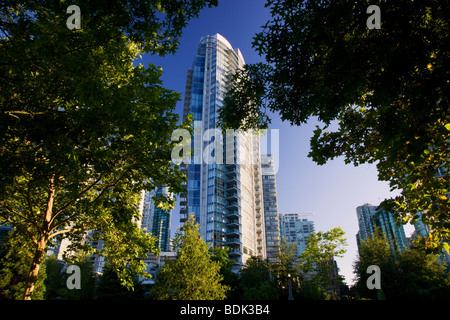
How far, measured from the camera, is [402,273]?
29.5m

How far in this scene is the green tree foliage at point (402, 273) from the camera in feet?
Answer: 82.7

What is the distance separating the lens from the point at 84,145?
6176mm

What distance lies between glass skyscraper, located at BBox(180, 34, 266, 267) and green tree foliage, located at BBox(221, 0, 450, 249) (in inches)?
2103

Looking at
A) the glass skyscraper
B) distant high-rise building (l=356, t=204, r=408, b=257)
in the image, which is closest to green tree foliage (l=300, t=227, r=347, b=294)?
the glass skyscraper

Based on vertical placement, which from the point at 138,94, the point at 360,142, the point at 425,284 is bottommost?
the point at 425,284

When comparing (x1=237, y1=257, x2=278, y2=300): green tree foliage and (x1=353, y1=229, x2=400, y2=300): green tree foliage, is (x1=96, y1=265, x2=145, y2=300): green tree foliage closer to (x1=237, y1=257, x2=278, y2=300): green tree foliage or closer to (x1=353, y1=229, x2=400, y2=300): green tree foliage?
(x1=237, y1=257, x2=278, y2=300): green tree foliage

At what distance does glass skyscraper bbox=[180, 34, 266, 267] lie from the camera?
6700 centimetres

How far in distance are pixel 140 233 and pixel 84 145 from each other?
4913 millimetres

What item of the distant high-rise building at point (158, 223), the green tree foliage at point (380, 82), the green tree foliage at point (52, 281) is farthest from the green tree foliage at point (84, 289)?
the distant high-rise building at point (158, 223)

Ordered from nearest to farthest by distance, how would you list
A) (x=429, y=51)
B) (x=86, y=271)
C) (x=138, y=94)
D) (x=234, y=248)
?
(x=429, y=51), (x=138, y=94), (x=86, y=271), (x=234, y=248)

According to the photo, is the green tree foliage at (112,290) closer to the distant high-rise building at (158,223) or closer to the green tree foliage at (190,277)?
the green tree foliage at (190,277)
